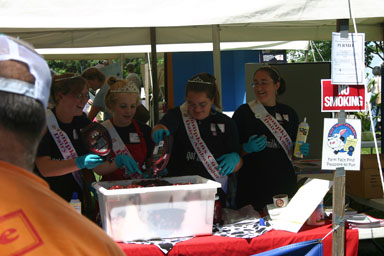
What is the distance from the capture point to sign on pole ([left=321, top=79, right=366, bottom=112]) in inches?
97.0

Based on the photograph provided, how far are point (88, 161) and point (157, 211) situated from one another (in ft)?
1.56

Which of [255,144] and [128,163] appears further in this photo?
[255,144]

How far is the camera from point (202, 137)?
289cm

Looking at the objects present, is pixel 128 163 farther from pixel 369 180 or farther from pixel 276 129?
pixel 369 180

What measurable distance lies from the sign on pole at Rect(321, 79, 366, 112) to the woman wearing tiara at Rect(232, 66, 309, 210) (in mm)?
594

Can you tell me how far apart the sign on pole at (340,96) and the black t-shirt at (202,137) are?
649 millimetres

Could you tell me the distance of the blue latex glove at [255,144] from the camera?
9.82 ft

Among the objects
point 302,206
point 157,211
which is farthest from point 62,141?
point 302,206

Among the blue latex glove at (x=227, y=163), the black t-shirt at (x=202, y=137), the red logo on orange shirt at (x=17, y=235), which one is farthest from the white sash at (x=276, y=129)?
the red logo on orange shirt at (x=17, y=235)

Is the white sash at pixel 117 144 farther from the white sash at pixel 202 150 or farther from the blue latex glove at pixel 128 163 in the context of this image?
the white sash at pixel 202 150

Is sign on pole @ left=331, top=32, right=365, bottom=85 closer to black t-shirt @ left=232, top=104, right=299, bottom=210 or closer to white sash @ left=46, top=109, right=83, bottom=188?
black t-shirt @ left=232, top=104, right=299, bottom=210

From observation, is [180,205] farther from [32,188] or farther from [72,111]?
[32,188]

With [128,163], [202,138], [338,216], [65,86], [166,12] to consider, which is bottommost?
[338,216]

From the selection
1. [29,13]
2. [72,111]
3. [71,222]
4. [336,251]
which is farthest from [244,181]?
[71,222]
